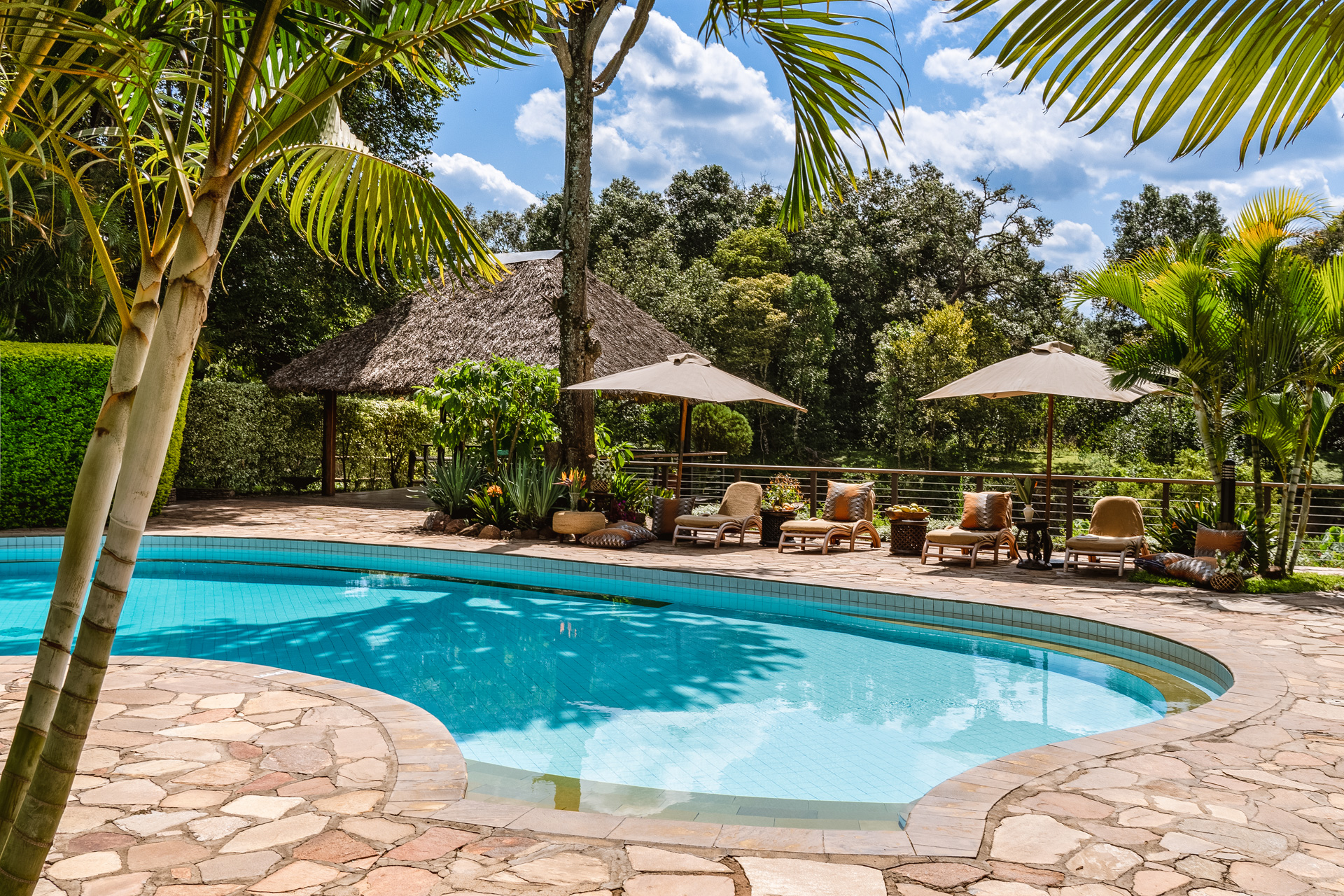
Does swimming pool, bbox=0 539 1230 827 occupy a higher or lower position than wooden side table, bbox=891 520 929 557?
lower

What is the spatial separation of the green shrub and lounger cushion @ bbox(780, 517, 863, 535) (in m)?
10.9

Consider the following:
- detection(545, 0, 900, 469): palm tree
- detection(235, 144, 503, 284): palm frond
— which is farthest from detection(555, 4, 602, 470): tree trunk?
detection(545, 0, 900, 469): palm tree

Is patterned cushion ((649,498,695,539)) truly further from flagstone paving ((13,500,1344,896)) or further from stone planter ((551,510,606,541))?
flagstone paving ((13,500,1344,896))

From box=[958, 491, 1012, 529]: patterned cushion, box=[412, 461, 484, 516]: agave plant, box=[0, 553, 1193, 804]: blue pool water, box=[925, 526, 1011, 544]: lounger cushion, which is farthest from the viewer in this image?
box=[412, 461, 484, 516]: agave plant

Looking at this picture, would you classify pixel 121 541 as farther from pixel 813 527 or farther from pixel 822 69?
pixel 813 527

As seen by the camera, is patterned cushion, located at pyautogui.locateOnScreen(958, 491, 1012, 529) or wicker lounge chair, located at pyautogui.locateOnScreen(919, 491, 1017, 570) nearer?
wicker lounge chair, located at pyautogui.locateOnScreen(919, 491, 1017, 570)

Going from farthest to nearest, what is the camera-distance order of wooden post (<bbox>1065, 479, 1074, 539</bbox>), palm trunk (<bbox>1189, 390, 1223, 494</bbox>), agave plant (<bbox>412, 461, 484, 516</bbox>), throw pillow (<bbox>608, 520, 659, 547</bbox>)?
agave plant (<bbox>412, 461, 484, 516</bbox>) < throw pillow (<bbox>608, 520, 659, 547</bbox>) < wooden post (<bbox>1065, 479, 1074, 539</bbox>) < palm trunk (<bbox>1189, 390, 1223, 494</bbox>)

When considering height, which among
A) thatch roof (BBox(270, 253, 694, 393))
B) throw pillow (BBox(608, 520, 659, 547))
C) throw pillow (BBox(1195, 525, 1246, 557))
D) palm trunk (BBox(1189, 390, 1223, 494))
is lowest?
throw pillow (BBox(608, 520, 659, 547))

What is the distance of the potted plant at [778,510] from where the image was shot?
1142cm

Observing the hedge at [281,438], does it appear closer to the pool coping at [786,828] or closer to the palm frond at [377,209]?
the pool coping at [786,828]

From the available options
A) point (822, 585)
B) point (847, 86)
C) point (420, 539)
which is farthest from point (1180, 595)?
point (420, 539)

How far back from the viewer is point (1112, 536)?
31.4 ft

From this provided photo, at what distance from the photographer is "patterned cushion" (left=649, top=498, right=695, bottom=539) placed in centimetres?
1170

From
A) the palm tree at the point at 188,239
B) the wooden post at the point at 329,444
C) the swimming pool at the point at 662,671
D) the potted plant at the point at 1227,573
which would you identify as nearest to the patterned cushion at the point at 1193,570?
the potted plant at the point at 1227,573
